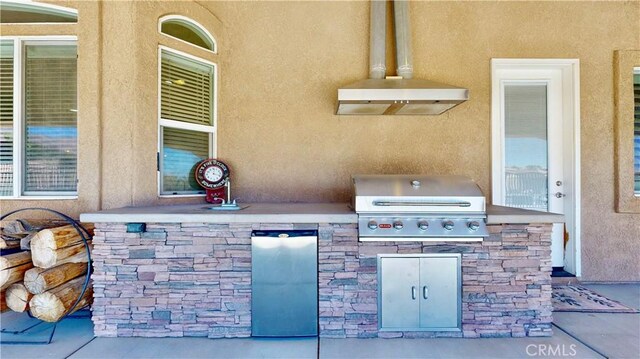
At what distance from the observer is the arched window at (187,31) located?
370 cm

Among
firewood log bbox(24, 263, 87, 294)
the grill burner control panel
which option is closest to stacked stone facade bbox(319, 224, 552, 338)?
the grill burner control panel

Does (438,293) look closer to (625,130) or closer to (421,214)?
(421,214)

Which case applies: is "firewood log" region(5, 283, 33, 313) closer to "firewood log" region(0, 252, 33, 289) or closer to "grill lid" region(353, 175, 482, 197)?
"firewood log" region(0, 252, 33, 289)

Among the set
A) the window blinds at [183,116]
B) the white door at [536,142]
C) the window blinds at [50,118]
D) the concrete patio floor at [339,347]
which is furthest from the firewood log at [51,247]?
the white door at [536,142]

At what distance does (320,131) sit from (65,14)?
9.98 ft

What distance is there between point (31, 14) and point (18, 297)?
9.57 ft

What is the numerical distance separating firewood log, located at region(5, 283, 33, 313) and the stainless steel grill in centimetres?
284

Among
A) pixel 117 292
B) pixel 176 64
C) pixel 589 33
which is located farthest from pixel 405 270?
pixel 589 33

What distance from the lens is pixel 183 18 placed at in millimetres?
3842

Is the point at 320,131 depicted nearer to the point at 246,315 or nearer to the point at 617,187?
the point at 246,315

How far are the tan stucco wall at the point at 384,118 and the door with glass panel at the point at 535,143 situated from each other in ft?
0.87

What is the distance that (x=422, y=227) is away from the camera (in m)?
2.85

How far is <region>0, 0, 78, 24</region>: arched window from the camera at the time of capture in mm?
3529

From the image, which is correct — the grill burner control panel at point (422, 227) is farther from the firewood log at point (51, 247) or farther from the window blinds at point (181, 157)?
the firewood log at point (51, 247)
